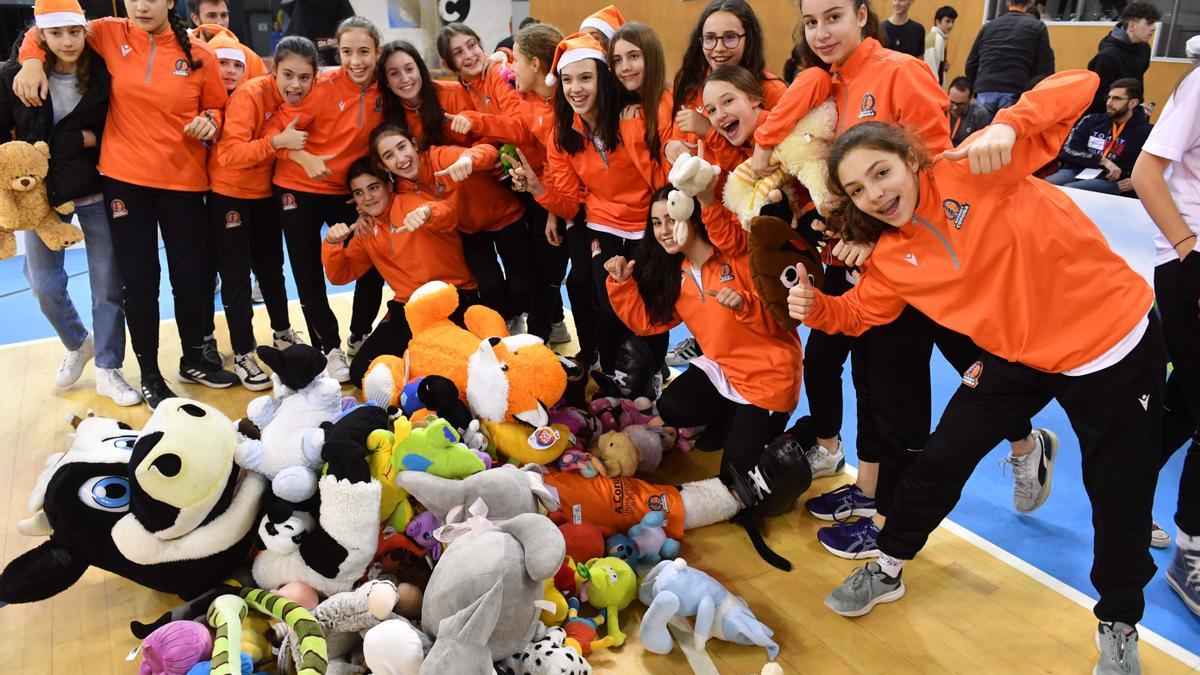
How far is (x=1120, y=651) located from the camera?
76.7 inches

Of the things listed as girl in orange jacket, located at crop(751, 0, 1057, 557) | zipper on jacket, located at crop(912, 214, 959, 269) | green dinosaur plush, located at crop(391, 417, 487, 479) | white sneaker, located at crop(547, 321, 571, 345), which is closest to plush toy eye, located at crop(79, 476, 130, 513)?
green dinosaur plush, located at crop(391, 417, 487, 479)

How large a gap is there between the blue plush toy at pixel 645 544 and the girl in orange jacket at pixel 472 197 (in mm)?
1426

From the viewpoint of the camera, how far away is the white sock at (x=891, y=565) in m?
2.23

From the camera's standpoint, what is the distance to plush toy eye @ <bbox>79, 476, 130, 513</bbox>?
6.73 ft

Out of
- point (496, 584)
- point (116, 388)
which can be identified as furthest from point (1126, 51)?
point (116, 388)

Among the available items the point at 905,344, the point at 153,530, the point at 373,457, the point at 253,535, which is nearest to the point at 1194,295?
the point at 905,344

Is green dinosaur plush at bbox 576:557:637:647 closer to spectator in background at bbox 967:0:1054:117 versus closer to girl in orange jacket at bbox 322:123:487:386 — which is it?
girl in orange jacket at bbox 322:123:487:386

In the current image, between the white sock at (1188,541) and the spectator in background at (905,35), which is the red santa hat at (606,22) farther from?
the spectator in background at (905,35)

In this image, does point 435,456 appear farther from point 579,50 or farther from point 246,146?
point 246,146

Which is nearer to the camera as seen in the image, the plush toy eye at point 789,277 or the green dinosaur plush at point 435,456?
the green dinosaur plush at point 435,456

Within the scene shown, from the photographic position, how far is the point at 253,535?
7.18 ft

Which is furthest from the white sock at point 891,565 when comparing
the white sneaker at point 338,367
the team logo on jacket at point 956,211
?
the white sneaker at point 338,367

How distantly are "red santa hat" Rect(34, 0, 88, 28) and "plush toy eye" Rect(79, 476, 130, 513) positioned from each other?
1.72m

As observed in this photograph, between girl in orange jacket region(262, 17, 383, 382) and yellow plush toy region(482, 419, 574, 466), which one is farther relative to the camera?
girl in orange jacket region(262, 17, 383, 382)
